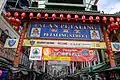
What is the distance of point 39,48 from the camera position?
7504mm

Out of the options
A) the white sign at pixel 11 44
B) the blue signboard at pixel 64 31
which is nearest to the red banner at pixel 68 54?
the blue signboard at pixel 64 31

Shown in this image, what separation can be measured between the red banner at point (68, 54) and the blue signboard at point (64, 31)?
81cm

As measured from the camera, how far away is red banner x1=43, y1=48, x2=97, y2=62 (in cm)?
752

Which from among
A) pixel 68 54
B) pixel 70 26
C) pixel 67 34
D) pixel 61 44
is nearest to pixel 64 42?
pixel 61 44

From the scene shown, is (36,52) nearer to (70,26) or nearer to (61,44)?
(61,44)

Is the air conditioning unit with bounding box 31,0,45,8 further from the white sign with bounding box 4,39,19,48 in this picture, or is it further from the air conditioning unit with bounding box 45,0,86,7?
the white sign with bounding box 4,39,19,48

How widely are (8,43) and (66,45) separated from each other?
3.51 metres

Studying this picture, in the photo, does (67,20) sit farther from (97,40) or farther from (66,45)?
(97,40)

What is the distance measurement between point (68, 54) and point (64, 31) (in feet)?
4.97

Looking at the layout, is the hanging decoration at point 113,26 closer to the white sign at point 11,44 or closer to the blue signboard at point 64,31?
the blue signboard at point 64,31

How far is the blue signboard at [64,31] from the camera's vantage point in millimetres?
7857

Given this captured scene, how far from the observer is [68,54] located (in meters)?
7.64

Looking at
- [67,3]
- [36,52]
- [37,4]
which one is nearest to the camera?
[36,52]

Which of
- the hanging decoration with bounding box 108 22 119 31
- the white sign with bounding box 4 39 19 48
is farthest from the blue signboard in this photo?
the white sign with bounding box 4 39 19 48
